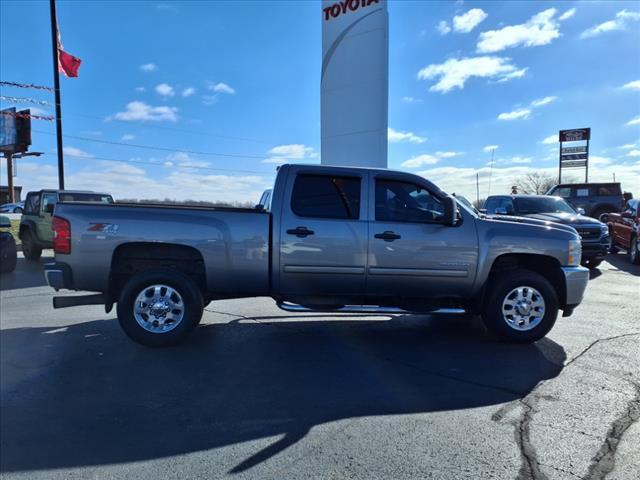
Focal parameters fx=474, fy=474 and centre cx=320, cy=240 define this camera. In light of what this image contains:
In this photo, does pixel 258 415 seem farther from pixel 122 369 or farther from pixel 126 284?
pixel 126 284

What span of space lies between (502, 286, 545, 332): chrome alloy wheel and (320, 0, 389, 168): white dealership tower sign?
46.2 ft

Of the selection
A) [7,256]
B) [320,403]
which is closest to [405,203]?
[320,403]

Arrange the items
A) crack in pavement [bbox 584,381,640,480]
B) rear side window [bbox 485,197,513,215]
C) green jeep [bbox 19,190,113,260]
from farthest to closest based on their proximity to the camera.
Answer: green jeep [bbox 19,190,113,260]
rear side window [bbox 485,197,513,215]
crack in pavement [bbox 584,381,640,480]

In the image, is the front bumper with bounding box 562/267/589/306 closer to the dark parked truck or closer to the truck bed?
the truck bed

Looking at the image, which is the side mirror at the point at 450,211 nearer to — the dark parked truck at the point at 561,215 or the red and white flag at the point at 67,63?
the dark parked truck at the point at 561,215

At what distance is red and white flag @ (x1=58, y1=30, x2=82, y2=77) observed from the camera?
667 inches

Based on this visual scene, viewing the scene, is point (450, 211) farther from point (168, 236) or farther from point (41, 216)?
point (41, 216)

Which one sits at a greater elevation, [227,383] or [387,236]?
[387,236]

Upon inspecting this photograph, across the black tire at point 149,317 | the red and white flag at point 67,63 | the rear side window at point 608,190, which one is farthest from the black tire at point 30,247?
the rear side window at point 608,190

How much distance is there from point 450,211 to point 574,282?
5.54 feet

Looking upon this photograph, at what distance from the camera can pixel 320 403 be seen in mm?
3795

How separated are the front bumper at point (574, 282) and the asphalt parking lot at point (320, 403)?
537mm

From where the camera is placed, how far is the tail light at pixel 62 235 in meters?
5.08

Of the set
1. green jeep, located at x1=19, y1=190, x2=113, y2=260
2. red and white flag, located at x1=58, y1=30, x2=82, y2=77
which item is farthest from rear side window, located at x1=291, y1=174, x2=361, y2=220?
red and white flag, located at x1=58, y1=30, x2=82, y2=77
